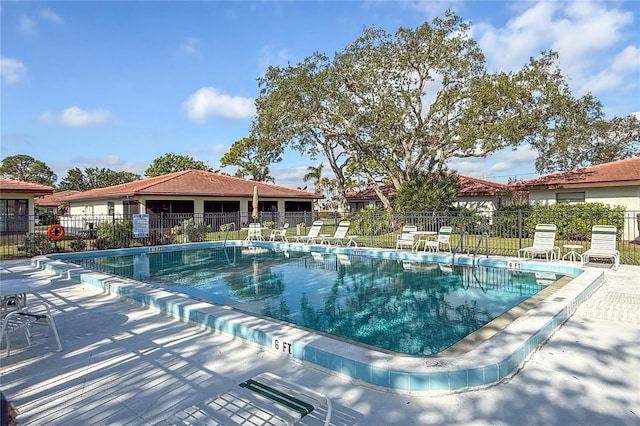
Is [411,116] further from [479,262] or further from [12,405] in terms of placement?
[12,405]

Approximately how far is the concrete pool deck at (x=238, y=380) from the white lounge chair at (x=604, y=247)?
500cm

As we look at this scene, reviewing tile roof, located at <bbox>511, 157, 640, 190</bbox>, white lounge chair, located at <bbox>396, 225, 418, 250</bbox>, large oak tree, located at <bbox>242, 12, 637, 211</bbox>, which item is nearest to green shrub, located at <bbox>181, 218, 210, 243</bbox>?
large oak tree, located at <bbox>242, 12, 637, 211</bbox>

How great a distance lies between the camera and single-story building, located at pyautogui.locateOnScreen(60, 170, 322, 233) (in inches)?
961

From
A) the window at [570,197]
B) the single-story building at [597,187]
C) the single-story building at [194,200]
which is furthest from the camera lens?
the single-story building at [194,200]

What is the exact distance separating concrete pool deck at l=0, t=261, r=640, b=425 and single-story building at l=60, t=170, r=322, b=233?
690 inches

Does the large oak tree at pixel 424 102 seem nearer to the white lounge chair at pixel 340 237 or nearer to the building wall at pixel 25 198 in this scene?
the white lounge chair at pixel 340 237

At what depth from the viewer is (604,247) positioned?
10.6m

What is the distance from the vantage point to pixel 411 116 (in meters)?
20.4

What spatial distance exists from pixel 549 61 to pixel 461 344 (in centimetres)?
1940

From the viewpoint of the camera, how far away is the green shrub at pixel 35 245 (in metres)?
14.4

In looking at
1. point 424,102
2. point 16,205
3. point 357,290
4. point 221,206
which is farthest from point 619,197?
point 16,205

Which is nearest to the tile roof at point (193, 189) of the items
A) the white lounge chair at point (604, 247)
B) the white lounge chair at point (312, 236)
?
the white lounge chair at point (312, 236)

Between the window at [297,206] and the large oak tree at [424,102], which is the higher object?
the large oak tree at [424,102]

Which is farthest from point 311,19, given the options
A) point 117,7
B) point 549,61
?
point 549,61
